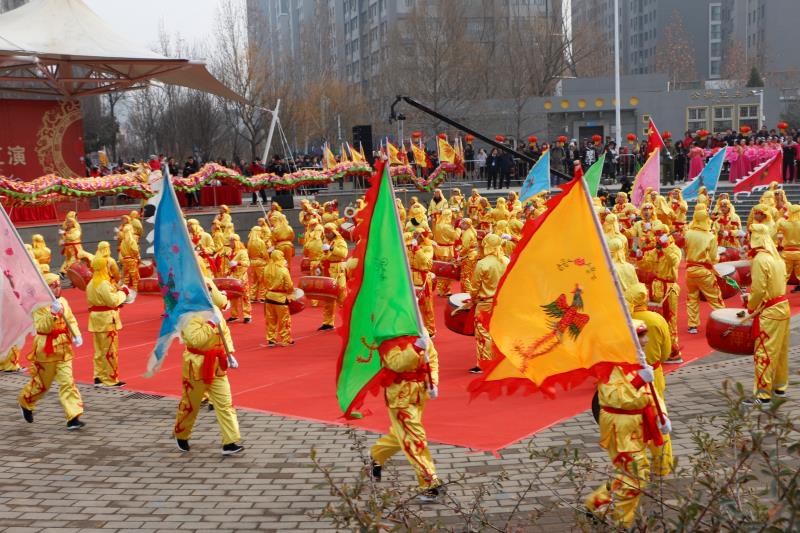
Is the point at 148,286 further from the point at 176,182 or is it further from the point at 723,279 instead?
the point at 723,279

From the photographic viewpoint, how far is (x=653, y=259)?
39.1 feet

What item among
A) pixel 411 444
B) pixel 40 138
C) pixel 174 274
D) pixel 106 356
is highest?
pixel 40 138

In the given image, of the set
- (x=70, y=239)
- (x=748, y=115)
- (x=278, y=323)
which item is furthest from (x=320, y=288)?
(x=748, y=115)

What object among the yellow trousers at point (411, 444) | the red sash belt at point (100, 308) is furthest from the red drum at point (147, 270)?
the yellow trousers at point (411, 444)

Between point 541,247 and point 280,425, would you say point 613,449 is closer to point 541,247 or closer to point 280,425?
point 541,247

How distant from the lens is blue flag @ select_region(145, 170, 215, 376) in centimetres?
812

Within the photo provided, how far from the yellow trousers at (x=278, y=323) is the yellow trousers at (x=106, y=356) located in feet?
8.64

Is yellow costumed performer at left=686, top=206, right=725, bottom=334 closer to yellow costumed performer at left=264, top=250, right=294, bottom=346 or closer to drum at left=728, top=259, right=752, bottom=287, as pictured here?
drum at left=728, top=259, right=752, bottom=287

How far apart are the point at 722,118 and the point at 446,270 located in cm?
3836

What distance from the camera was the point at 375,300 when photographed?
7.21 metres

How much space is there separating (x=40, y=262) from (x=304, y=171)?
14495 millimetres

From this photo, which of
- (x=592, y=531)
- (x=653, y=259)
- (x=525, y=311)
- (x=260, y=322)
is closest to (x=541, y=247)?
(x=525, y=311)

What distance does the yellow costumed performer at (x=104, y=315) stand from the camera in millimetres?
10680

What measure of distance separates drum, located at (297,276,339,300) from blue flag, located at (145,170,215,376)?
16.9ft
